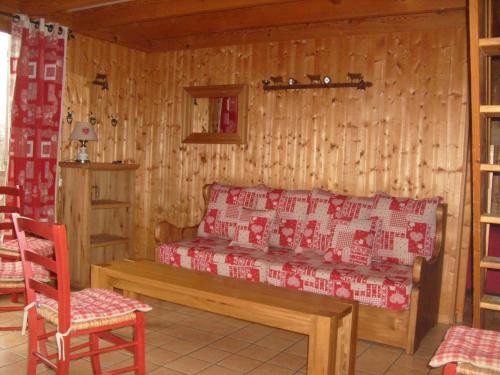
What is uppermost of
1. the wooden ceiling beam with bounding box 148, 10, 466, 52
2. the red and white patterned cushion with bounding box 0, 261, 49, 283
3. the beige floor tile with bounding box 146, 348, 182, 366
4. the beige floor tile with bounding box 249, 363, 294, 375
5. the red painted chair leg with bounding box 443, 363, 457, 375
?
the wooden ceiling beam with bounding box 148, 10, 466, 52

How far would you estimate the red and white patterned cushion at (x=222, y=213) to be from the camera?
13.8 feet

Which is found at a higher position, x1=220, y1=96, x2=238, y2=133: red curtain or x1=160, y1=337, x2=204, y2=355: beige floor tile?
x1=220, y1=96, x2=238, y2=133: red curtain

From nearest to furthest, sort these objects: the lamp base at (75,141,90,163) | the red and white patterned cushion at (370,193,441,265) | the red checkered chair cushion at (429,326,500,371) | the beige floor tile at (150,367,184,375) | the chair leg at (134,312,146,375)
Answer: the red checkered chair cushion at (429,326,500,371), the chair leg at (134,312,146,375), the beige floor tile at (150,367,184,375), the red and white patterned cushion at (370,193,441,265), the lamp base at (75,141,90,163)

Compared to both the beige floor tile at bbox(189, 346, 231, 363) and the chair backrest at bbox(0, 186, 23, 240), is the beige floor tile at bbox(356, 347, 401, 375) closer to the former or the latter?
the beige floor tile at bbox(189, 346, 231, 363)

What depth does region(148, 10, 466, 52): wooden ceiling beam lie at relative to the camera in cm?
373

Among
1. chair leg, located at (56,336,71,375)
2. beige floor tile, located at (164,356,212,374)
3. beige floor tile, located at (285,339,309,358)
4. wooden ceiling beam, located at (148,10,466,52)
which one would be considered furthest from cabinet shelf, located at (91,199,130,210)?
chair leg, located at (56,336,71,375)

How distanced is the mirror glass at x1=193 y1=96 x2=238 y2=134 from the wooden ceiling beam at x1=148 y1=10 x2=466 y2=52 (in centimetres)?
53

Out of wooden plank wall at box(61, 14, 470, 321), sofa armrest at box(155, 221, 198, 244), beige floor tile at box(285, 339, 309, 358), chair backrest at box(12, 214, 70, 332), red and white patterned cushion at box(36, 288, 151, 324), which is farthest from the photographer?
sofa armrest at box(155, 221, 198, 244)

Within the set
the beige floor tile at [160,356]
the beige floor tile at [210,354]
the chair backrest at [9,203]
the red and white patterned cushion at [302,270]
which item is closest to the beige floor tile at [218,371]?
the beige floor tile at [210,354]

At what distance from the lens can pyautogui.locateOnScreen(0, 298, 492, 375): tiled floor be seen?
2787 millimetres

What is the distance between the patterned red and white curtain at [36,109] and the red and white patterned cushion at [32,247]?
62 cm

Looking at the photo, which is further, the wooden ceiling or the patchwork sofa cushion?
the wooden ceiling

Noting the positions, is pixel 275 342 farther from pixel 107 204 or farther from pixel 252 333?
pixel 107 204

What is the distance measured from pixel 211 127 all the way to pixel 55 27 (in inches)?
63.9
